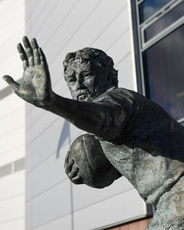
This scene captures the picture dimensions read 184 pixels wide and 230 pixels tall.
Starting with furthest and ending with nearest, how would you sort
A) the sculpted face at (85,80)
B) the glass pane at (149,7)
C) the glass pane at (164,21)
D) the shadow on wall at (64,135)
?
the shadow on wall at (64,135) < the glass pane at (149,7) < the glass pane at (164,21) < the sculpted face at (85,80)

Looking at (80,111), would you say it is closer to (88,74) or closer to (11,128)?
(88,74)

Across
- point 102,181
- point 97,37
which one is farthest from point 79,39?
Answer: point 102,181

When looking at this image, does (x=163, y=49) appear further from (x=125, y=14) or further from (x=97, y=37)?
(x=97, y=37)

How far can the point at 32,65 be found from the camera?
1.89 m

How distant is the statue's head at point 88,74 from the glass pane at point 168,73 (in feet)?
17.4

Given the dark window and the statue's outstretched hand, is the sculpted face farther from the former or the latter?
the dark window

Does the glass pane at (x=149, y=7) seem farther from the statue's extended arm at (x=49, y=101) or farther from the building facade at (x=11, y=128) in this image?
the building facade at (x=11, y=128)

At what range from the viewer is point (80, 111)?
1.83m

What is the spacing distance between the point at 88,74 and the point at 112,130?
0.46 m

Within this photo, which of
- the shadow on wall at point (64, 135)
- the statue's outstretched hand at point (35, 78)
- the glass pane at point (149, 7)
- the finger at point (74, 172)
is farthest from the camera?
the shadow on wall at point (64, 135)

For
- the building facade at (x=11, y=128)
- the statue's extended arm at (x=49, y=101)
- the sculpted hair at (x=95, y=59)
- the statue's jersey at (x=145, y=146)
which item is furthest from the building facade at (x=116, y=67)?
the statue's extended arm at (x=49, y=101)

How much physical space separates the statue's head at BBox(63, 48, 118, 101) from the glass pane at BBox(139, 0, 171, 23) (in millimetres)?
6304

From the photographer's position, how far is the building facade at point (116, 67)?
326 inches

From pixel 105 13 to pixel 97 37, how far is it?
573 mm
